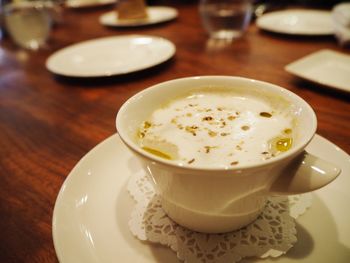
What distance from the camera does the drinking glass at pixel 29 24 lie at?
1.67 m

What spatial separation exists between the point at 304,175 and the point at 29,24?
1.71 metres

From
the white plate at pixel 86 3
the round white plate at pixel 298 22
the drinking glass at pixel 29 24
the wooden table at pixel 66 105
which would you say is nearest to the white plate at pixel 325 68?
the wooden table at pixel 66 105

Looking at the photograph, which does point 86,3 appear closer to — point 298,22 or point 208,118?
point 298,22

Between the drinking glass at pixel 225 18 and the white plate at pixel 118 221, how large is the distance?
3.28 feet

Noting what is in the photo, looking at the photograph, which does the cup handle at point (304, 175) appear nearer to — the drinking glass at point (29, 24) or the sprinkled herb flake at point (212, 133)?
the sprinkled herb flake at point (212, 133)

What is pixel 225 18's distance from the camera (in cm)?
155

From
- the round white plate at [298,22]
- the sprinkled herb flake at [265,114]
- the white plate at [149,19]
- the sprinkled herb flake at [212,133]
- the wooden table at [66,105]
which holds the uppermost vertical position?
the sprinkled herb flake at [212,133]

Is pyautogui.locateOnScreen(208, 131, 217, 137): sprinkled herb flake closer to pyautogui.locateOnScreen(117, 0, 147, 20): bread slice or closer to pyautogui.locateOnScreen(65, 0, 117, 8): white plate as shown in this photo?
pyautogui.locateOnScreen(117, 0, 147, 20): bread slice

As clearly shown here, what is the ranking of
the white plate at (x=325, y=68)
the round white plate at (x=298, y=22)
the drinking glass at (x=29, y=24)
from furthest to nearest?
the drinking glass at (x=29, y=24), the round white plate at (x=298, y=22), the white plate at (x=325, y=68)

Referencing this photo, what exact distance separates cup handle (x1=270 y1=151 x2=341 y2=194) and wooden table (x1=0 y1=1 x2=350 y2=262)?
0.32 meters

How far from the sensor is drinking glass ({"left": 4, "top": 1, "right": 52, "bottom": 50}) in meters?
1.67

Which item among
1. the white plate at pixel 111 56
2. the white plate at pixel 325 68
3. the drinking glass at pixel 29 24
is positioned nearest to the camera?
the white plate at pixel 325 68

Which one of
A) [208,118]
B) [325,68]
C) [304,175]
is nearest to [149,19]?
[325,68]

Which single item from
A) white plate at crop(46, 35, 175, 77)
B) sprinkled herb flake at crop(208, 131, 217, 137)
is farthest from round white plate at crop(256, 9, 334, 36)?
sprinkled herb flake at crop(208, 131, 217, 137)
